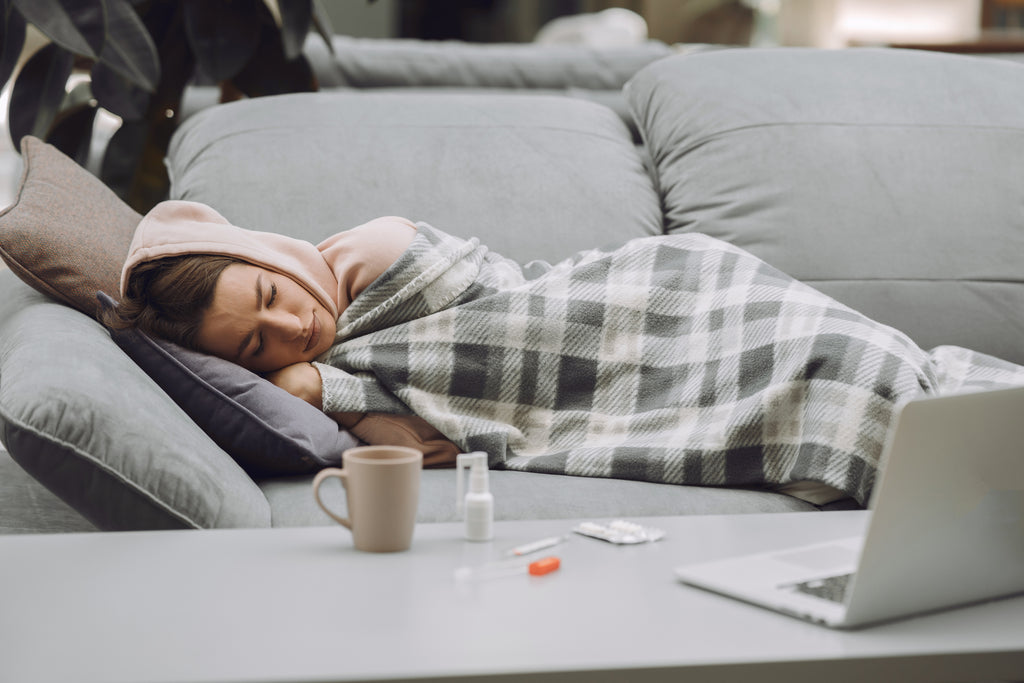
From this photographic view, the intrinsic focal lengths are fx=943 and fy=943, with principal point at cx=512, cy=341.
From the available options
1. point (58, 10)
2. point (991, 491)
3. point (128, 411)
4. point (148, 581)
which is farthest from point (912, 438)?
point (58, 10)

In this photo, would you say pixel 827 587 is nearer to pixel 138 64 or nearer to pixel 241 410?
pixel 241 410

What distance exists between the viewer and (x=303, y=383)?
1.21m

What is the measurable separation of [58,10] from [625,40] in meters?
2.47

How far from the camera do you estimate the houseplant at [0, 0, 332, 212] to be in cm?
164

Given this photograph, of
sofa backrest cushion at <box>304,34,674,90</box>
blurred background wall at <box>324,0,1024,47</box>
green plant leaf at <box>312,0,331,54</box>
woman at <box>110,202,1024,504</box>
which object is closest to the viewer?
woman at <box>110,202,1024,504</box>

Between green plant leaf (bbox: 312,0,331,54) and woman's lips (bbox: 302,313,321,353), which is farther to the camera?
green plant leaf (bbox: 312,0,331,54)

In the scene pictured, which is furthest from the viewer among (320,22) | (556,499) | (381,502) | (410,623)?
(320,22)

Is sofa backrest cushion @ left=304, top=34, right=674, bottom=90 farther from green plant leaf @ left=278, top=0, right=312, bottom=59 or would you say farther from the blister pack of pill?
the blister pack of pill

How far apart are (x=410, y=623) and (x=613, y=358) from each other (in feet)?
2.41

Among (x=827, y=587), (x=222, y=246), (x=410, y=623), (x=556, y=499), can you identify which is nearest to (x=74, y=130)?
(x=222, y=246)

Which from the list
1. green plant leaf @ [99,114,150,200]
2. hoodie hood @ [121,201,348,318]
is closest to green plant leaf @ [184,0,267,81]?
green plant leaf @ [99,114,150,200]

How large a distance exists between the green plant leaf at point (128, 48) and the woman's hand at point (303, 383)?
2.39 ft

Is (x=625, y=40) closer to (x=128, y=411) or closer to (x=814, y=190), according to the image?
(x=814, y=190)

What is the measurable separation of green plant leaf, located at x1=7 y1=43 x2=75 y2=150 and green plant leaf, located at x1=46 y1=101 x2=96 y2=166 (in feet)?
0.33
